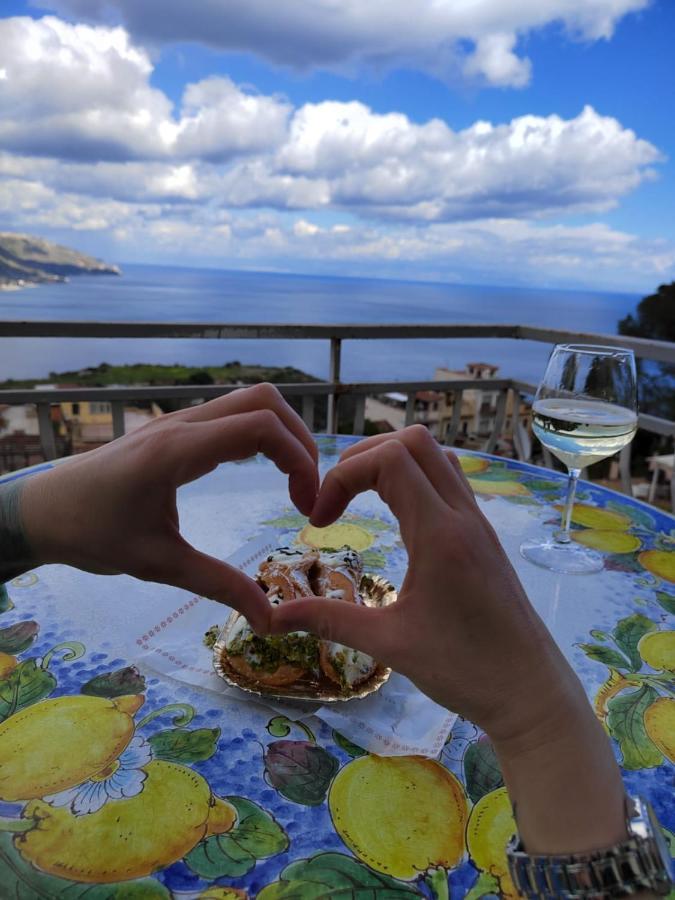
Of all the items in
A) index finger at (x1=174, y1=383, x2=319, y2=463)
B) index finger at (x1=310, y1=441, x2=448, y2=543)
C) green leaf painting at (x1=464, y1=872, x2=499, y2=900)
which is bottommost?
green leaf painting at (x1=464, y1=872, x2=499, y2=900)

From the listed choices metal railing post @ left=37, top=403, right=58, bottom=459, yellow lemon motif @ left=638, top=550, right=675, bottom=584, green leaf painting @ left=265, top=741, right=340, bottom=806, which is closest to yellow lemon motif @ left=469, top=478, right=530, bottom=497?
yellow lemon motif @ left=638, top=550, right=675, bottom=584

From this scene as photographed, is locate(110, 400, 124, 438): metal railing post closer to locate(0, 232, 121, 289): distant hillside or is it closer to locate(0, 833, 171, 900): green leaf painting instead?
locate(0, 833, 171, 900): green leaf painting

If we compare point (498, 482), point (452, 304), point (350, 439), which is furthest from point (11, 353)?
point (452, 304)

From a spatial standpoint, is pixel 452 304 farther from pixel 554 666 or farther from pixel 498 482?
pixel 554 666

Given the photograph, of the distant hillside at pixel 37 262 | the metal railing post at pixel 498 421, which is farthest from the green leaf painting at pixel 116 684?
the distant hillside at pixel 37 262

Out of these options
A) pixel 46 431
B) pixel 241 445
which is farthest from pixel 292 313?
pixel 241 445

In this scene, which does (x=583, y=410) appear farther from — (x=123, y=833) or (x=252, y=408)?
(x=123, y=833)
